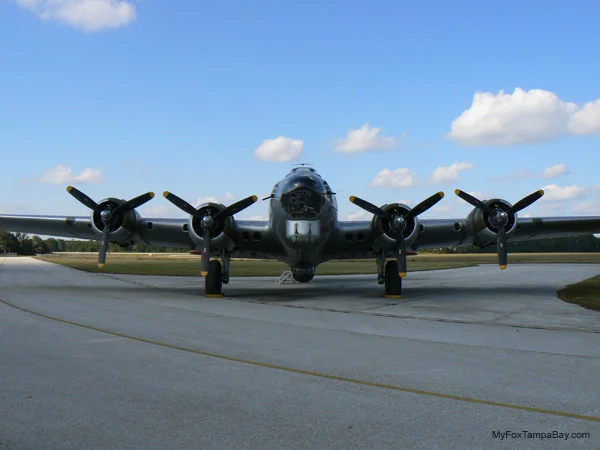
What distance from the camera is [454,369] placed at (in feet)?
23.2

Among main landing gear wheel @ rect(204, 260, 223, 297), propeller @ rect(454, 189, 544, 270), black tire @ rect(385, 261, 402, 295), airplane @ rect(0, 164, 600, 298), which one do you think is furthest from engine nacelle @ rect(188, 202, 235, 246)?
propeller @ rect(454, 189, 544, 270)

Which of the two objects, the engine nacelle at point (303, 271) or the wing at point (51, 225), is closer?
the engine nacelle at point (303, 271)

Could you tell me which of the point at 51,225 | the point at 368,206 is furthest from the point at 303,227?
the point at 51,225

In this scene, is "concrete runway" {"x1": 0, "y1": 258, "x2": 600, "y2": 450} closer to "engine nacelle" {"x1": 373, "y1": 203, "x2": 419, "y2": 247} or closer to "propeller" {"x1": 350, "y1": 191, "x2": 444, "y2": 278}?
"propeller" {"x1": 350, "y1": 191, "x2": 444, "y2": 278}

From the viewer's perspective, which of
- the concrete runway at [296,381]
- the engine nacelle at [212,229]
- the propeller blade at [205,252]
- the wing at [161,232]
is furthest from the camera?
the wing at [161,232]

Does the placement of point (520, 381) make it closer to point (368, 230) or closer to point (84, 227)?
point (368, 230)

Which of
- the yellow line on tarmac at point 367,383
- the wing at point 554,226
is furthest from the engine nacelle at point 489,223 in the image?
the yellow line on tarmac at point 367,383

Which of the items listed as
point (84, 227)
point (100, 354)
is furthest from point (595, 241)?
point (100, 354)

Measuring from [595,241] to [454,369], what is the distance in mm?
126645

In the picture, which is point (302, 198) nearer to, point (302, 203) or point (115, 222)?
point (302, 203)

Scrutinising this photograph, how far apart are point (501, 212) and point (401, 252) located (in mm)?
4488

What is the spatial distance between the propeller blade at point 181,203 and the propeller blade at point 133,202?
104cm

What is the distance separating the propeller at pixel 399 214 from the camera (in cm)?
1897

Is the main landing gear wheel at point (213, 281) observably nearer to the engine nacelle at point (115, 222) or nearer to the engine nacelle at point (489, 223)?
the engine nacelle at point (115, 222)
